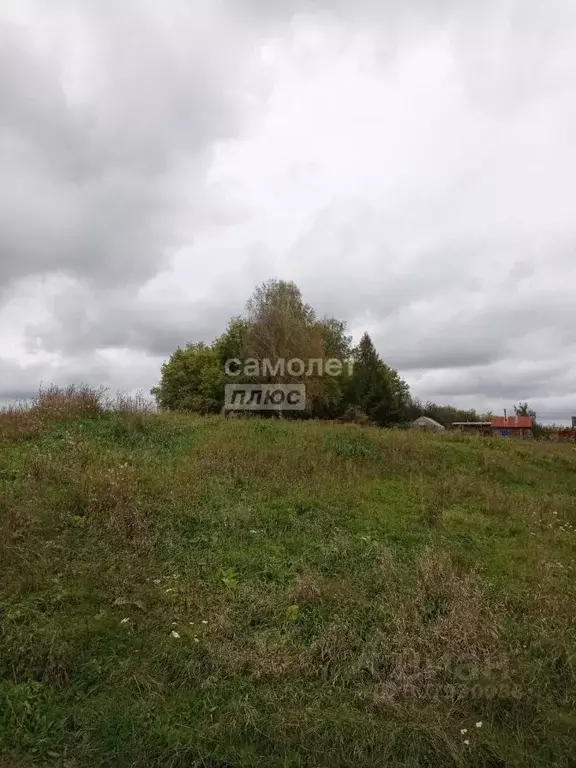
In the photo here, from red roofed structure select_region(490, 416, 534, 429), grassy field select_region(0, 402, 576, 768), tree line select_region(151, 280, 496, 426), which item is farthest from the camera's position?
red roofed structure select_region(490, 416, 534, 429)

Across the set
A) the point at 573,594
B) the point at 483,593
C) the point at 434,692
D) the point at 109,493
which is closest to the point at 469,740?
the point at 434,692

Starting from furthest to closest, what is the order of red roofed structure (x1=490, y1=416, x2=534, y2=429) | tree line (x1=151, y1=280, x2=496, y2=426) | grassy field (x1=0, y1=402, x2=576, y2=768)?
red roofed structure (x1=490, y1=416, x2=534, y2=429) → tree line (x1=151, y1=280, x2=496, y2=426) → grassy field (x1=0, y1=402, x2=576, y2=768)

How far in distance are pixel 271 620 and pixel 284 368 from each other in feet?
78.7

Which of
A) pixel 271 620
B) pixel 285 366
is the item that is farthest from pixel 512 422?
pixel 271 620

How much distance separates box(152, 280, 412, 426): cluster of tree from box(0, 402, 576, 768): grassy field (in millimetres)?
18005

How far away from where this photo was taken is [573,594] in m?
5.18

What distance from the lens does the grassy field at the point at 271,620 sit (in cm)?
330

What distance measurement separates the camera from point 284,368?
28422 millimetres

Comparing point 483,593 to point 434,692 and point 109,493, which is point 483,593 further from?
point 109,493

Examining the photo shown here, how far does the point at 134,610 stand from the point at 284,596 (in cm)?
139

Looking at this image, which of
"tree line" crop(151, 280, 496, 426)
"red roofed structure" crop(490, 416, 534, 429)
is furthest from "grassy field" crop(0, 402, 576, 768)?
"red roofed structure" crop(490, 416, 534, 429)

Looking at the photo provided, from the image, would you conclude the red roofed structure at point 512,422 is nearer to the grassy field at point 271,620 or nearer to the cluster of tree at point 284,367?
the cluster of tree at point 284,367

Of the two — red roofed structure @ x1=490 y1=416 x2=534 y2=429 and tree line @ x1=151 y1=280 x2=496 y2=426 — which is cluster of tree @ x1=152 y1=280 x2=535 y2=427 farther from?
red roofed structure @ x1=490 y1=416 x2=534 y2=429

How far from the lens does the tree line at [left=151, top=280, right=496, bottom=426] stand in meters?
28.8
